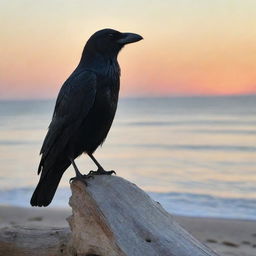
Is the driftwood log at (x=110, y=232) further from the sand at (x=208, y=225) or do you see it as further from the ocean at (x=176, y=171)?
the ocean at (x=176, y=171)

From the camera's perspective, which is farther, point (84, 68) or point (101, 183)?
point (84, 68)

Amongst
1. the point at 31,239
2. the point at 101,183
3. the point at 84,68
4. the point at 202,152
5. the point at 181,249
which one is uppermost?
the point at 202,152

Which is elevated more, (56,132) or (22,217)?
(22,217)

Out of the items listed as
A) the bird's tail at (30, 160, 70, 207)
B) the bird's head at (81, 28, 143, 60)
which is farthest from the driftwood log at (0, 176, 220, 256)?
the bird's head at (81, 28, 143, 60)

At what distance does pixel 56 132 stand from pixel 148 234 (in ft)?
4.54

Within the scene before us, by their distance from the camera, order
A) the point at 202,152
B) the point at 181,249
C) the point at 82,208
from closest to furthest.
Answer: the point at 181,249 → the point at 82,208 → the point at 202,152

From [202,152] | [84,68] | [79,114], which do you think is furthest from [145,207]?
[202,152]

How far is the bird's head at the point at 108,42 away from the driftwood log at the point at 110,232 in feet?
3.69

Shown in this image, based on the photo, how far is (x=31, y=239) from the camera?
465cm

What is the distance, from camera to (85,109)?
15.4ft

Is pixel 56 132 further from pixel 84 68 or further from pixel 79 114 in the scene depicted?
pixel 84 68

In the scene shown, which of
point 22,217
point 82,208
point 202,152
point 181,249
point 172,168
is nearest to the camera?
point 181,249

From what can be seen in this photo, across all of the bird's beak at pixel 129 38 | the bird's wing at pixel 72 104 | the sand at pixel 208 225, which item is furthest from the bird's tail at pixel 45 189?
the sand at pixel 208 225

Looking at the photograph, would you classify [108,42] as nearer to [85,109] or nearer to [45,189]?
[85,109]
